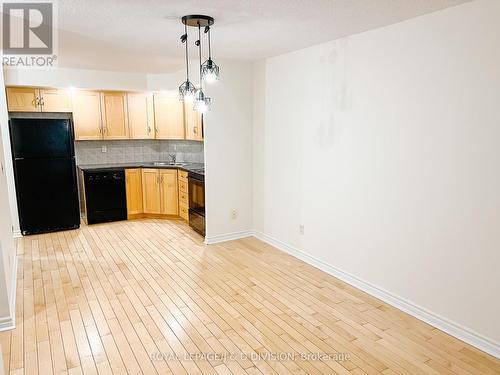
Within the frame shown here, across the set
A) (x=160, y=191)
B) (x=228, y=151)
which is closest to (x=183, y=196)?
(x=160, y=191)

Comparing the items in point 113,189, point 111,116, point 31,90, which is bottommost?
point 113,189

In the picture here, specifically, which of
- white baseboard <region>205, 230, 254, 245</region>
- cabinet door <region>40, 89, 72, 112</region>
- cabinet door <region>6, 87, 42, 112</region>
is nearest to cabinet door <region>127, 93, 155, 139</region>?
cabinet door <region>40, 89, 72, 112</region>

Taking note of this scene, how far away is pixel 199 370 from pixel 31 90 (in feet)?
A: 16.0

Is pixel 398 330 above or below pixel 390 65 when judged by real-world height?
below

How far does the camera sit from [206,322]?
2.85m

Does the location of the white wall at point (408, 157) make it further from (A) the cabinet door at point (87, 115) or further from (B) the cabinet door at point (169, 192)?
(A) the cabinet door at point (87, 115)

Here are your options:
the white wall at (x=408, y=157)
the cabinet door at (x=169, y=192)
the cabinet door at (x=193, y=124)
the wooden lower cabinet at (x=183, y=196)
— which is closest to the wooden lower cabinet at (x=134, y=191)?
the cabinet door at (x=169, y=192)

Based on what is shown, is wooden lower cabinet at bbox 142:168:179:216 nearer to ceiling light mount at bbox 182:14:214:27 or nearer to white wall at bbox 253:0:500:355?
white wall at bbox 253:0:500:355

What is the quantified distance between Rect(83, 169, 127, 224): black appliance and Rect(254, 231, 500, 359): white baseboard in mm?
3104

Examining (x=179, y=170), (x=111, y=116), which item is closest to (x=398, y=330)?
(x=179, y=170)

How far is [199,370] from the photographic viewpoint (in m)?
2.29

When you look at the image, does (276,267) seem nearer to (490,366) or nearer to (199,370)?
(199,370)

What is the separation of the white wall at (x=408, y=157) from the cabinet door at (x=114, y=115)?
302 centimetres

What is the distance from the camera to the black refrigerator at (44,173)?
4746mm
